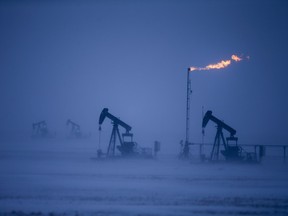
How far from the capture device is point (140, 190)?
2000 cm

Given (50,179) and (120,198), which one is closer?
(120,198)

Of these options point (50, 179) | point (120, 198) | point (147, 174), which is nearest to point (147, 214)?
point (120, 198)

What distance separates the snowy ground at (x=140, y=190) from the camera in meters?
15.5

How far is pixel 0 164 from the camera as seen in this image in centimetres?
3116

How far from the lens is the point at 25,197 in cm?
→ 1762

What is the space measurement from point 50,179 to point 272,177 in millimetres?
13415

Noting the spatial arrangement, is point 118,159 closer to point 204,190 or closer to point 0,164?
point 0,164

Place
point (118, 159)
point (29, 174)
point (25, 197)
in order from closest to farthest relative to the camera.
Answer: point (25, 197), point (29, 174), point (118, 159)

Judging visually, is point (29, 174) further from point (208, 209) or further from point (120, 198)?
point (208, 209)

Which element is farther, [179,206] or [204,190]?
[204,190]

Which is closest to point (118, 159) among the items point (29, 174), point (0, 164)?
point (0, 164)

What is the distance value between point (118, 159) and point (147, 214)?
23.8 meters

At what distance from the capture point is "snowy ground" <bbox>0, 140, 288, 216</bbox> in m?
15.5

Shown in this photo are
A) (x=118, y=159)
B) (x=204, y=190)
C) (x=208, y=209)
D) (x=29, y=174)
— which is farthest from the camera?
(x=118, y=159)
